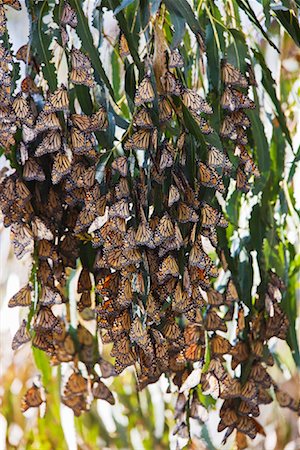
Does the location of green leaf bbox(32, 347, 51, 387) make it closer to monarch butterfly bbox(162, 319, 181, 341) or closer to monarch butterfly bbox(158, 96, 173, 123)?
monarch butterfly bbox(162, 319, 181, 341)

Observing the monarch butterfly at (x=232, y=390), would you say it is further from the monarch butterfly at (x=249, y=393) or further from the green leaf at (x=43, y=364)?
the green leaf at (x=43, y=364)

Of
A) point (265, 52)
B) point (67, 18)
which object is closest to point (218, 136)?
point (67, 18)

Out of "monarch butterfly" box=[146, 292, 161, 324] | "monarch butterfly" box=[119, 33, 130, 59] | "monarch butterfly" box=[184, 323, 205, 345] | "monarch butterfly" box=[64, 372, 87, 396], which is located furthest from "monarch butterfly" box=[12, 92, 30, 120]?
Answer: "monarch butterfly" box=[64, 372, 87, 396]

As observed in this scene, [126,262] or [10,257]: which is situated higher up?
[10,257]

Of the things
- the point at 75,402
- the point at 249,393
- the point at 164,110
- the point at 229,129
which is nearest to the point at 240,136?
the point at 229,129

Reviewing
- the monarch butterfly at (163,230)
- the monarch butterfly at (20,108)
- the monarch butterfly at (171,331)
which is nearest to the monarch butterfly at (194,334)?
the monarch butterfly at (171,331)

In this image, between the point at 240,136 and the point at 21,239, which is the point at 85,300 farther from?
the point at 240,136

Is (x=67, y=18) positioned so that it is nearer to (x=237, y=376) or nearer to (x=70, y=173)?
(x=70, y=173)
